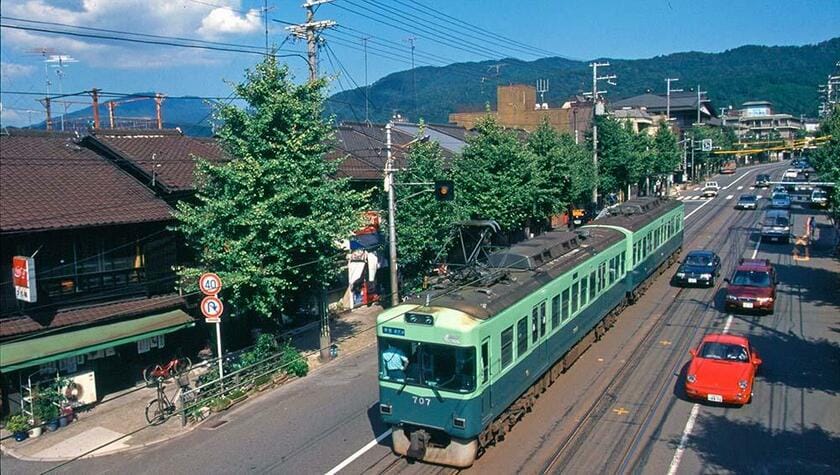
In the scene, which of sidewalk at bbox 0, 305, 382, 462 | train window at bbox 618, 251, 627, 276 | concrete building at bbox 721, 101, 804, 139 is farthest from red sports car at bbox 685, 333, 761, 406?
concrete building at bbox 721, 101, 804, 139

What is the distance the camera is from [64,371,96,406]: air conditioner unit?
17703mm

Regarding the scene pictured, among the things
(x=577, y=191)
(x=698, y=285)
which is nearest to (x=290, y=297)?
(x=698, y=285)

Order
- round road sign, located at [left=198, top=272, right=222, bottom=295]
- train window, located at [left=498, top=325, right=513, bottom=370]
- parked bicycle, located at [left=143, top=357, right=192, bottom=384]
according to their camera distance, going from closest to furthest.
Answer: train window, located at [left=498, top=325, right=513, bottom=370] < round road sign, located at [left=198, top=272, right=222, bottom=295] < parked bicycle, located at [left=143, top=357, right=192, bottom=384]

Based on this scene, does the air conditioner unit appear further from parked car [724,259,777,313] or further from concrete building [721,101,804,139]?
concrete building [721,101,804,139]

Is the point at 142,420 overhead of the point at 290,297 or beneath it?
beneath

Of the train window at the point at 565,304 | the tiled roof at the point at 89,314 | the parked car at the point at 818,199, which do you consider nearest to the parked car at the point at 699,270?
the train window at the point at 565,304

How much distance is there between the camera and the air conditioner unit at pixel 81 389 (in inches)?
697

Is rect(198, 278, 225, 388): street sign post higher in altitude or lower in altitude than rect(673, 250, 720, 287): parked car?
higher

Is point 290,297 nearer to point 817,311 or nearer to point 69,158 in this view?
point 69,158

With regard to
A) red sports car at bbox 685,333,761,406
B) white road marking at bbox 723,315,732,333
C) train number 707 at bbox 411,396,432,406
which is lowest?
white road marking at bbox 723,315,732,333

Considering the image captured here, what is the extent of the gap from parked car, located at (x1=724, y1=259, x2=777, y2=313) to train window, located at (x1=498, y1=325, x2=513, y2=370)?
46.9ft

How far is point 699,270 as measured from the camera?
29.8m

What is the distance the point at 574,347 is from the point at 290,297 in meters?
8.45

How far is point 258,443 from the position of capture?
14930mm
